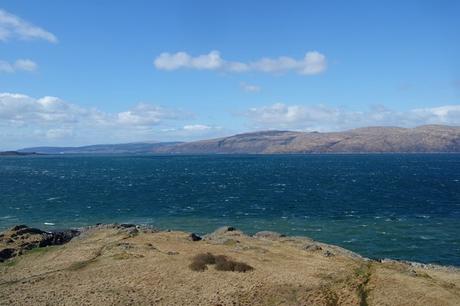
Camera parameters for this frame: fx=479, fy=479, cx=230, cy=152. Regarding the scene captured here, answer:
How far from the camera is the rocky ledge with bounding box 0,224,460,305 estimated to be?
146 feet

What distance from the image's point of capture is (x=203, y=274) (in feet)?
165

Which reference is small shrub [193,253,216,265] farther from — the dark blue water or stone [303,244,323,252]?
the dark blue water

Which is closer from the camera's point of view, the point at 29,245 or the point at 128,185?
the point at 29,245

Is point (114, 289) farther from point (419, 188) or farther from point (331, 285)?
point (419, 188)

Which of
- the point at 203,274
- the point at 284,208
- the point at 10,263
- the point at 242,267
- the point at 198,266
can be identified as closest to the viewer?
the point at 203,274

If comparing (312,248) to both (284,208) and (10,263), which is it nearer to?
(10,263)

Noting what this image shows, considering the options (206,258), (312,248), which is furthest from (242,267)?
(312,248)

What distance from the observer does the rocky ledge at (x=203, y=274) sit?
146ft

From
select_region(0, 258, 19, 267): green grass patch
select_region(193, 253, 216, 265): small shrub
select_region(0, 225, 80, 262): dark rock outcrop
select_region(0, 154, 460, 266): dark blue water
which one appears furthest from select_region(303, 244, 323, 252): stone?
select_region(0, 258, 19, 267): green grass patch

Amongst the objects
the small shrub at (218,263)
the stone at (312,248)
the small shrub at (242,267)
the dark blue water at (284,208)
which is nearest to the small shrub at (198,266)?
the small shrub at (218,263)

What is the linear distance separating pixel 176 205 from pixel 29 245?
197 feet

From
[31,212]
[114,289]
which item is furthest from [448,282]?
[31,212]

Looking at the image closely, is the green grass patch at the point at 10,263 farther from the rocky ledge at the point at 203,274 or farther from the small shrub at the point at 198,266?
the small shrub at the point at 198,266

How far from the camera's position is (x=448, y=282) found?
169ft
